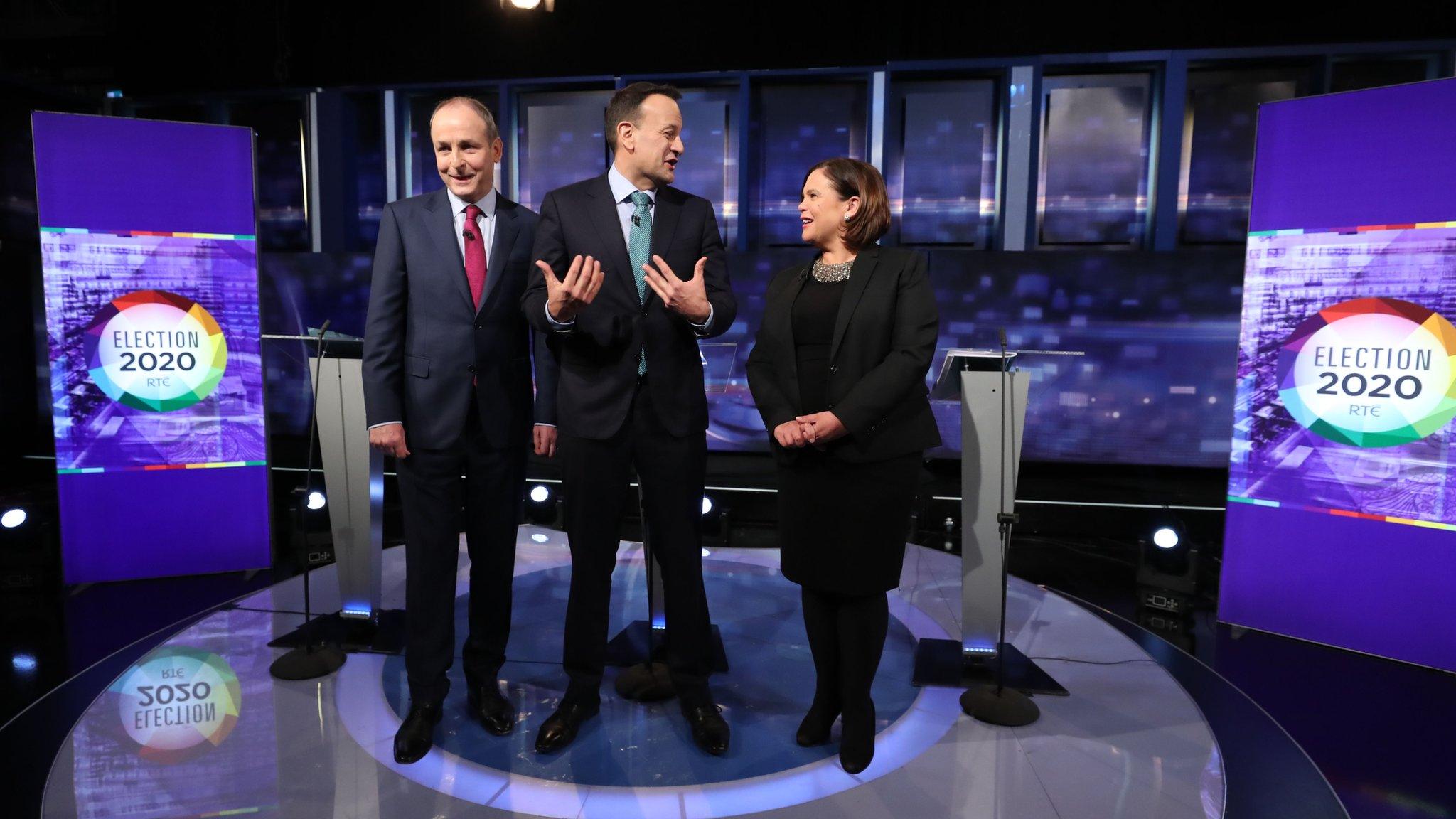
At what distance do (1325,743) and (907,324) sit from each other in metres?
1.92

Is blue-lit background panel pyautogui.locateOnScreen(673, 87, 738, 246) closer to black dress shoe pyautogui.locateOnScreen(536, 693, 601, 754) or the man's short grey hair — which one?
the man's short grey hair

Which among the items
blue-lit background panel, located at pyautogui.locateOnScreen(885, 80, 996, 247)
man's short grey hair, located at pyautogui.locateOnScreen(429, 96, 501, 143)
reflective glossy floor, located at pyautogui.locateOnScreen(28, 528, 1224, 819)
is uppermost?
blue-lit background panel, located at pyautogui.locateOnScreen(885, 80, 996, 247)

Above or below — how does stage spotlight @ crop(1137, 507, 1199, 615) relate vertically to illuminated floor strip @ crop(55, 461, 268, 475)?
below

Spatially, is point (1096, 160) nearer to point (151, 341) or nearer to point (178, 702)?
point (151, 341)

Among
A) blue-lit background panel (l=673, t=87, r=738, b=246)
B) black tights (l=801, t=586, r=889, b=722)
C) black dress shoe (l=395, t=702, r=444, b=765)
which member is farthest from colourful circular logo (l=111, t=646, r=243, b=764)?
blue-lit background panel (l=673, t=87, r=738, b=246)

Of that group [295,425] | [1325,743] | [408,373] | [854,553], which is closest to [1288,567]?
[1325,743]

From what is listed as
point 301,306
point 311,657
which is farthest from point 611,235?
point 301,306

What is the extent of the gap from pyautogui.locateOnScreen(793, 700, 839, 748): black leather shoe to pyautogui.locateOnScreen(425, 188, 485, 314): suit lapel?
1513mm

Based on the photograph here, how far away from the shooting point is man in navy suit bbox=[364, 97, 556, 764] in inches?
86.4

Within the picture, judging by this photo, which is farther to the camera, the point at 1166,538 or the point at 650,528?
the point at 1166,538

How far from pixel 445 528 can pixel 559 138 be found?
435 centimetres

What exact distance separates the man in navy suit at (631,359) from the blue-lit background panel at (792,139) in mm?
3655

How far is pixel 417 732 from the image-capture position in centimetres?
221

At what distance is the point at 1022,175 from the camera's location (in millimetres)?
5359
